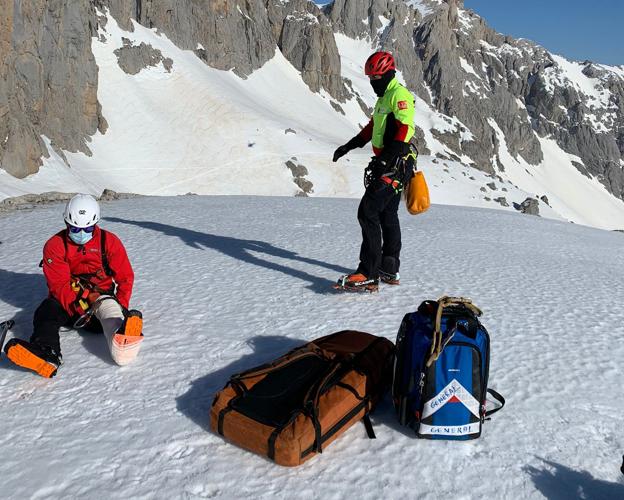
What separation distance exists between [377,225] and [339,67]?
8226cm

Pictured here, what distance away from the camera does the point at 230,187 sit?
4147 centimetres

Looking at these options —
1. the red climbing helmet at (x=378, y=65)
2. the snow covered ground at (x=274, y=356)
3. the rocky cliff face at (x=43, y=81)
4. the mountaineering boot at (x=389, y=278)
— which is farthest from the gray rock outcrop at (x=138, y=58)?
the mountaineering boot at (x=389, y=278)

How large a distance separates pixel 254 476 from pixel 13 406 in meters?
1.94

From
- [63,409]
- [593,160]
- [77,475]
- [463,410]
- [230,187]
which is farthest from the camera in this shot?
[593,160]

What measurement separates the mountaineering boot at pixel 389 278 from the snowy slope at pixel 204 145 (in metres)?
22.7

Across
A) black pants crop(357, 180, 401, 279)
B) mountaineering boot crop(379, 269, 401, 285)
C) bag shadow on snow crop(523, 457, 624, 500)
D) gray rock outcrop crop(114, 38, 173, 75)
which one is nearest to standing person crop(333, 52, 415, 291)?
black pants crop(357, 180, 401, 279)

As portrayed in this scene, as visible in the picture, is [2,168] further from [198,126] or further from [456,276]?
[456,276]

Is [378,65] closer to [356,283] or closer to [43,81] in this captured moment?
[356,283]

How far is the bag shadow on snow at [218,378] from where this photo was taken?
368cm

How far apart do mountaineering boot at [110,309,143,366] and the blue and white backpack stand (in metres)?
2.17

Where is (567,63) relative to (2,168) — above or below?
above

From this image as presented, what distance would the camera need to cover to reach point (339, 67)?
273 ft

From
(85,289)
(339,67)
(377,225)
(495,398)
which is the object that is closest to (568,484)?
(495,398)

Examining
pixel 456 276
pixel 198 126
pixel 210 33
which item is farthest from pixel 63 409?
pixel 210 33
